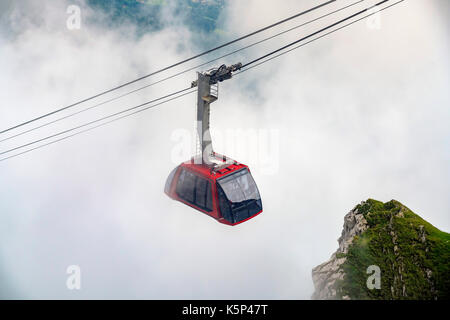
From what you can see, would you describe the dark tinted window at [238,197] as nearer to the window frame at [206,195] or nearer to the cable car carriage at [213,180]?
the cable car carriage at [213,180]

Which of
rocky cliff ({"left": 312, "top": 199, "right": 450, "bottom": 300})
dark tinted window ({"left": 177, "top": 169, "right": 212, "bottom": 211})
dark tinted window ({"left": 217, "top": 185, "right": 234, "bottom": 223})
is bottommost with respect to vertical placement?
rocky cliff ({"left": 312, "top": 199, "right": 450, "bottom": 300})

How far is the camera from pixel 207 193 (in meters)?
21.1

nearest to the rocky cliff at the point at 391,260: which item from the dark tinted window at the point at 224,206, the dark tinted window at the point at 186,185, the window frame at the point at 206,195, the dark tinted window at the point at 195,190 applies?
the dark tinted window at the point at 224,206

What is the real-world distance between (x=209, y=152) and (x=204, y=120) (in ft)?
5.92

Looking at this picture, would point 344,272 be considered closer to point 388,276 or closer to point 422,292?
point 388,276

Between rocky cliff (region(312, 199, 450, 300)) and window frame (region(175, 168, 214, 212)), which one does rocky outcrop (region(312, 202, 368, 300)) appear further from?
window frame (region(175, 168, 214, 212))

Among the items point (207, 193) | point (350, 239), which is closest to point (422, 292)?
point (350, 239)

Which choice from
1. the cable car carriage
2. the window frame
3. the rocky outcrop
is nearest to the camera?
the cable car carriage

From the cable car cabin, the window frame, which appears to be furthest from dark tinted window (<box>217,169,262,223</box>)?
the window frame

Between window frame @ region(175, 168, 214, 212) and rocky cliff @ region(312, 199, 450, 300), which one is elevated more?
window frame @ region(175, 168, 214, 212)

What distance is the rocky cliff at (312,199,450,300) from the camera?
2069 centimetres

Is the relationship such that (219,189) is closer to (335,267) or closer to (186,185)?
(186,185)

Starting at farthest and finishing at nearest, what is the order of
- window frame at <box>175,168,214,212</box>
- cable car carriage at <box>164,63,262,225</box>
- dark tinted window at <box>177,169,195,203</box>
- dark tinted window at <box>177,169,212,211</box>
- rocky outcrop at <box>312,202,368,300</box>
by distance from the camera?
rocky outcrop at <box>312,202,368,300</box> < dark tinted window at <box>177,169,195,203</box> < dark tinted window at <box>177,169,212,211</box> < window frame at <box>175,168,214,212</box> < cable car carriage at <box>164,63,262,225</box>

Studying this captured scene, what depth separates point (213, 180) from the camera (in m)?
20.6
